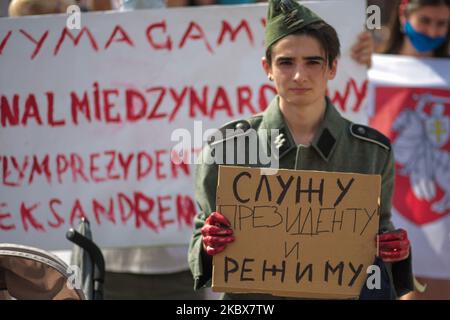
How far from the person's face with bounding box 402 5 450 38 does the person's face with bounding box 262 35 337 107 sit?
187 cm

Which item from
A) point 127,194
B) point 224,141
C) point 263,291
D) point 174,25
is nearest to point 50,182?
point 127,194

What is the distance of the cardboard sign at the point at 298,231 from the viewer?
323 cm

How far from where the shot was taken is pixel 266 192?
325 centimetres

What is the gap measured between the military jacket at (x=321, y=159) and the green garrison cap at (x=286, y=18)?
27cm

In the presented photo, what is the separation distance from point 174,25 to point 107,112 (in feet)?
1.84

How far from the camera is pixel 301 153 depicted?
11.3ft

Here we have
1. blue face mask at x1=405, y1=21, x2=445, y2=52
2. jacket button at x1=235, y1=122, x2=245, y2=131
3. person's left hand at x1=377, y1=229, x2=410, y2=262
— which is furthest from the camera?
blue face mask at x1=405, y1=21, x2=445, y2=52

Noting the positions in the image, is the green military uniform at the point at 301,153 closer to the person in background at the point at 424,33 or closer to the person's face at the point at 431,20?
the person in background at the point at 424,33

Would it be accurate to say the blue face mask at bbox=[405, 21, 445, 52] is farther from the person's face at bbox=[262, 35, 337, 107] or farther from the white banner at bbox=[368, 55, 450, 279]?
the person's face at bbox=[262, 35, 337, 107]

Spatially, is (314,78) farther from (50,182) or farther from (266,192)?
(50,182)

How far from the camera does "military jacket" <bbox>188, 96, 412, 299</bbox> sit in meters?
3.43

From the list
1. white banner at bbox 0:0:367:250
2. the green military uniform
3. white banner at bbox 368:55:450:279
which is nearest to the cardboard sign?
the green military uniform

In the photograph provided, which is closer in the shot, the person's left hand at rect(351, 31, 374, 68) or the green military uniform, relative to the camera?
the green military uniform

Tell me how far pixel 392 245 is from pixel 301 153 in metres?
0.48
